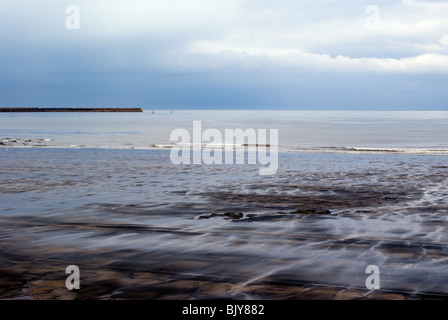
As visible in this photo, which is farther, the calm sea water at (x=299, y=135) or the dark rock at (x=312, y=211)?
the calm sea water at (x=299, y=135)

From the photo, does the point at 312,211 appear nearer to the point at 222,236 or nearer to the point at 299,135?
the point at 222,236

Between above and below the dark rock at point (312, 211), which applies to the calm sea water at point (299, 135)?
above

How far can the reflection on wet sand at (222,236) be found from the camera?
5.67m

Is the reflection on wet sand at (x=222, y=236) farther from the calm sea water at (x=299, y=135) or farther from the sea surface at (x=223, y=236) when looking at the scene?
the calm sea water at (x=299, y=135)

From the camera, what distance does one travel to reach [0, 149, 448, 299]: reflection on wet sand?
567 cm

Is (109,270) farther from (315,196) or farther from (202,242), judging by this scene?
(315,196)

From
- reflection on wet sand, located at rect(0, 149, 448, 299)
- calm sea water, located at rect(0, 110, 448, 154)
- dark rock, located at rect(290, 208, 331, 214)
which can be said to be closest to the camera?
reflection on wet sand, located at rect(0, 149, 448, 299)

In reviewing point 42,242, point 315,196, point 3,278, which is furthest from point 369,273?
point 315,196

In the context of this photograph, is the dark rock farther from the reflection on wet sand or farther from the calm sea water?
Result: the calm sea water

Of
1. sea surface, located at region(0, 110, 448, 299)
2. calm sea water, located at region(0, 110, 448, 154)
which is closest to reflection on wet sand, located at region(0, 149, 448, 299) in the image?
sea surface, located at region(0, 110, 448, 299)

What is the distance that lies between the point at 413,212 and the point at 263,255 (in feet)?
17.2

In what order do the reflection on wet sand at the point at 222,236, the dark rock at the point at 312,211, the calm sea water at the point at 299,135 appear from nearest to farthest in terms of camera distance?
the reflection on wet sand at the point at 222,236, the dark rock at the point at 312,211, the calm sea water at the point at 299,135

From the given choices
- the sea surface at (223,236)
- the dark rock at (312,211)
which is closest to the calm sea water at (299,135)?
the sea surface at (223,236)

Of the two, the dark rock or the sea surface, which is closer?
the sea surface
